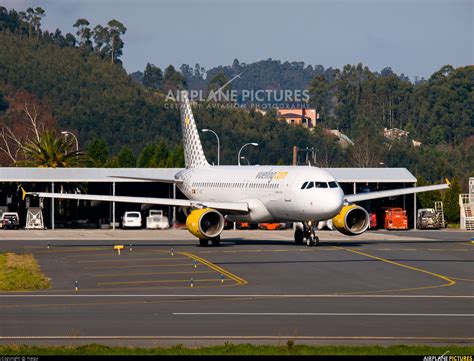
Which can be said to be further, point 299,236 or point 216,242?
point 299,236

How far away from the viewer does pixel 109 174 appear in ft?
310

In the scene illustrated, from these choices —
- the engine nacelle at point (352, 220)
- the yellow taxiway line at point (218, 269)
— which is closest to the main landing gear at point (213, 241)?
the yellow taxiway line at point (218, 269)

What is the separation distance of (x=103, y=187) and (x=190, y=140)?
1421 inches

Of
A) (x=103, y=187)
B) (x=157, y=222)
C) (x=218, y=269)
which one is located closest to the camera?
(x=218, y=269)

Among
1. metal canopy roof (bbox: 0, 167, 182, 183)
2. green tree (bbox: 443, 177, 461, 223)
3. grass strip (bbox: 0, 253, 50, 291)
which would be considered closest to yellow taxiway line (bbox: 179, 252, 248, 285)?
grass strip (bbox: 0, 253, 50, 291)

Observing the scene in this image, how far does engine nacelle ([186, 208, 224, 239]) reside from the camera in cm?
5915

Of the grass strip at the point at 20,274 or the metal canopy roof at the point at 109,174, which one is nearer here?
the grass strip at the point at 20,274

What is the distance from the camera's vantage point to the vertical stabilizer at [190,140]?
2913 inches

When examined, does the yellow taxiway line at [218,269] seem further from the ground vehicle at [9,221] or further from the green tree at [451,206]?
the green tree at [451,206]

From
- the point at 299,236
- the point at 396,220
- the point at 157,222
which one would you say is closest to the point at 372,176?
the point at 396,220

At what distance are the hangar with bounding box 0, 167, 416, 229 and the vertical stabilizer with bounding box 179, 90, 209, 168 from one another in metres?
11.8

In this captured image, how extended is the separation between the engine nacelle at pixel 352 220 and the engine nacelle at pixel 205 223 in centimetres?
645

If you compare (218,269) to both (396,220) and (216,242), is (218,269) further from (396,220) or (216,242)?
(396,220)

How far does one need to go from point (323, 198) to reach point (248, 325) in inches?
1167
